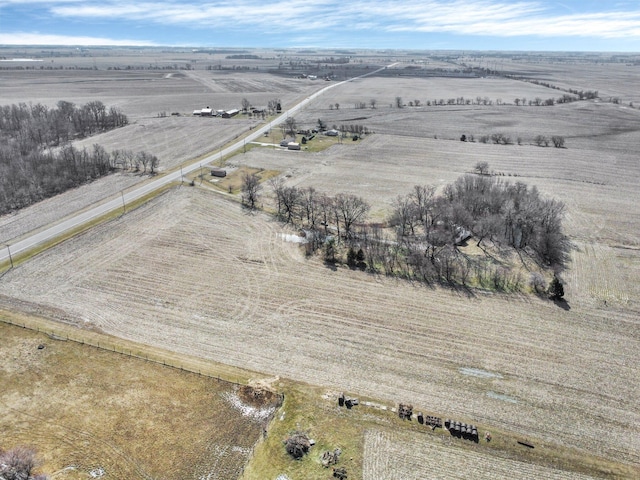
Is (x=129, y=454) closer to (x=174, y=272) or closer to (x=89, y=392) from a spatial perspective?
(x=89, y=392)

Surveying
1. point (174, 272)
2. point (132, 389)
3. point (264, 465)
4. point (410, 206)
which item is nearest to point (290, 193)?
point (410, 206)

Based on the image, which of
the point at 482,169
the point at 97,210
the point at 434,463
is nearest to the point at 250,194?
the point at 97,210

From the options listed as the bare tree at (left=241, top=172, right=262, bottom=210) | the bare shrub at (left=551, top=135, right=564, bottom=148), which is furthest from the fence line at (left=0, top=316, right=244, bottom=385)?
the bare shrub at (left=551, top=135, right=564, bottom=148)

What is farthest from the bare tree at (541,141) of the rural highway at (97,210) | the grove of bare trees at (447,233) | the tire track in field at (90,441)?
the tire track in field at (90,441)

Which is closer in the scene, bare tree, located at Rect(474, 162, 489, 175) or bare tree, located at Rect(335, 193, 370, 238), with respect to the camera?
bare tree, located at Rect(335, 193, 370, 238)

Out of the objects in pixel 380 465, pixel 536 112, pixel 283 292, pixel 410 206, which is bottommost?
pixel 380 465

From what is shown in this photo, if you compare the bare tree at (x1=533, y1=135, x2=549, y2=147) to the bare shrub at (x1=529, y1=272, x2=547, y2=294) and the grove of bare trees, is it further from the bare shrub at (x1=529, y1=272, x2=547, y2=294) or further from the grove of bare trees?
the bare shrub at (x1=529, y1=272, x2=547, y2=294)
